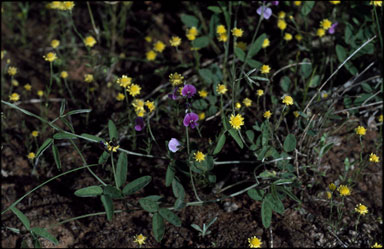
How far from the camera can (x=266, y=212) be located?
1.79m

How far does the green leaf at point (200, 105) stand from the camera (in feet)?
7.59

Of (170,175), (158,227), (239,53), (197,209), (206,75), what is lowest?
(197,209)

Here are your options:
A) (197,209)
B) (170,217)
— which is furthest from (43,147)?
(197,209)

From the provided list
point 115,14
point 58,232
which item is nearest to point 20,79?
point 115,14

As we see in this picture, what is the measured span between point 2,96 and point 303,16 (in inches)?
83.7

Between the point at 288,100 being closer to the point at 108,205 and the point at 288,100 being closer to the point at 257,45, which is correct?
the point at 257,45

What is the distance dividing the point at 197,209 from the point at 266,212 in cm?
45

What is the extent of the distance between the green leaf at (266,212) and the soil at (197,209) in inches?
8.0

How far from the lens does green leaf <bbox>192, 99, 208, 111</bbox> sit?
2.31 m

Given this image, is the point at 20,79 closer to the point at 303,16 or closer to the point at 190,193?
the point at 190,193

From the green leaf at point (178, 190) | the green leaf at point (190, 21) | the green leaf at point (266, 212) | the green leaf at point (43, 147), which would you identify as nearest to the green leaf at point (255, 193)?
the green leaf at point (266, 212)

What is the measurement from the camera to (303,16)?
8.62ft

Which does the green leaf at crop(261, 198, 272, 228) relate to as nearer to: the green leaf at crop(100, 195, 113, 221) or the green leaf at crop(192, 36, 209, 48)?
the green leaf at crop(100, 195, 113, 221)

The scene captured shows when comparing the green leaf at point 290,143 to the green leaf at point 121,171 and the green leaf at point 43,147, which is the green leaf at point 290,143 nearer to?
the green leaf at point 121,171
